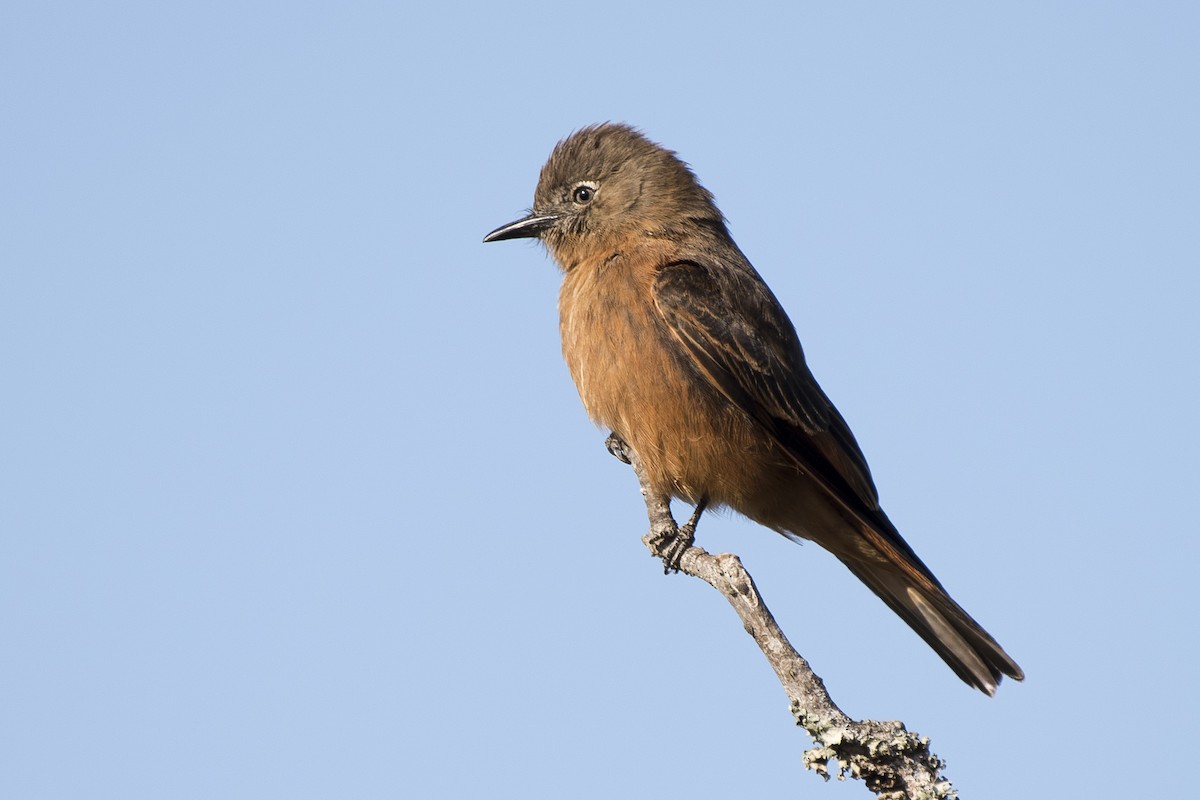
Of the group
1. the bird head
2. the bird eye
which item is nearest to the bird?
the bird head

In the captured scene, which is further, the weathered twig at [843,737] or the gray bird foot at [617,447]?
the gray bird foot at [617,447]

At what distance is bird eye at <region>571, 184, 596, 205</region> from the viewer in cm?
877

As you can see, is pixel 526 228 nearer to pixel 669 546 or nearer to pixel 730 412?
pixel 730 412

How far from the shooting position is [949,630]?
7398mm

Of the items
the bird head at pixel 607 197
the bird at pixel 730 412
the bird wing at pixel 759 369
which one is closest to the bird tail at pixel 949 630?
the bird at pixel 730 412

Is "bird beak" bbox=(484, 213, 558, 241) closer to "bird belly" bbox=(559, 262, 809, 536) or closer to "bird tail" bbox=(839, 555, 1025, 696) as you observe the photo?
"bird belly" bbox=(559, 262, 809, 536)

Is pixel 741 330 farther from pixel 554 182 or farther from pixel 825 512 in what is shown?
pixel 554 182

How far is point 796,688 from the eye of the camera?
499 cm

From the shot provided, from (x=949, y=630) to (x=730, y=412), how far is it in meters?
1.65

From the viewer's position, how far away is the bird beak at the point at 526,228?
880cm

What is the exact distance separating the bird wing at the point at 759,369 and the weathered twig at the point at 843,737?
232 centimetres

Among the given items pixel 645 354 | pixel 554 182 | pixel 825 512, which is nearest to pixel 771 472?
pixel 825 512

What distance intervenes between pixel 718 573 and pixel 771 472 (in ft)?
6.86

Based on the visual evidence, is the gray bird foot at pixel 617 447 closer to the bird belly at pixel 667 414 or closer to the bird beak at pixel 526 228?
the bird belly at pixel 667 414
